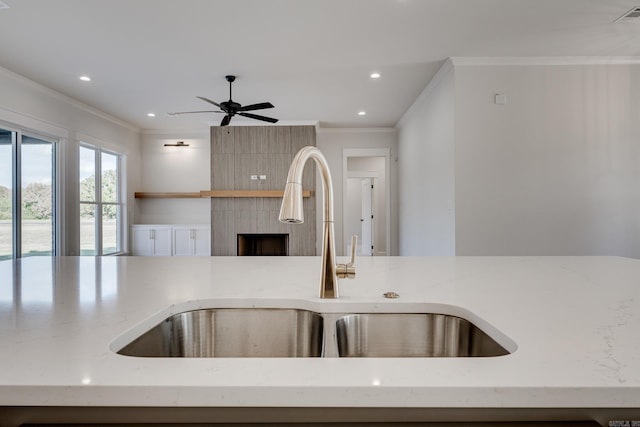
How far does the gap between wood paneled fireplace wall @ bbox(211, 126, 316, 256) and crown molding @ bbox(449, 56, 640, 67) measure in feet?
10.2

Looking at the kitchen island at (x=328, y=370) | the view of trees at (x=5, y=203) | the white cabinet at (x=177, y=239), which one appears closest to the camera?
the kitchen island at (x=328, y=370)

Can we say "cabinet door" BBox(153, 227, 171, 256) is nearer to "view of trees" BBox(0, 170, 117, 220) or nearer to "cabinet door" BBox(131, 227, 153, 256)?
"cabinet door" BBox(131, 227, 153, 256)

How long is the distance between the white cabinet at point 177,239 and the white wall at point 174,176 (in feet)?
1.77

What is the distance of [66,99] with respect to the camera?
4.81m

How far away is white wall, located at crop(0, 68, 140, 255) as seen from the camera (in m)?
4.01

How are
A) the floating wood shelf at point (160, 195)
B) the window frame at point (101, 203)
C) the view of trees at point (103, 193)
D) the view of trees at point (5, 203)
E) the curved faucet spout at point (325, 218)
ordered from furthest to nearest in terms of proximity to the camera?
1. the floating wood shelf at point (160, 195)
2. the window frame at point (101, 203)
3. the view of trees at point (103, 193)
4. the view of trees at point (5, 203)
5. the curved faucet spout at point (325, 218)

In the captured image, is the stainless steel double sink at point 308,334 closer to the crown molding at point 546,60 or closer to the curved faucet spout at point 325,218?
the curved faucet spout at point 325,218

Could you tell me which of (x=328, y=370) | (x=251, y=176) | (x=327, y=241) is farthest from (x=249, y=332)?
(x=251, y=176)

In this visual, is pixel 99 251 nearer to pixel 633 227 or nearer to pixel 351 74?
pixel 351 74

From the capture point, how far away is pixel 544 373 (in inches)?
18.6

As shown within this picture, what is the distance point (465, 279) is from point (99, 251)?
19.7 feet

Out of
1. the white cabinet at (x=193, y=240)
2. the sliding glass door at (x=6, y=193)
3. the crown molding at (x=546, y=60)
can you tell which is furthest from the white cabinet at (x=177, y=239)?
the crown molding at (x=546, y=60)

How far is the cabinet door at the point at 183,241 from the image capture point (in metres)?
6.28

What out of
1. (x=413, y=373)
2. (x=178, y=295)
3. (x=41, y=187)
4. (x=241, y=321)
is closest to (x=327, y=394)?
(x=413, y=373)
